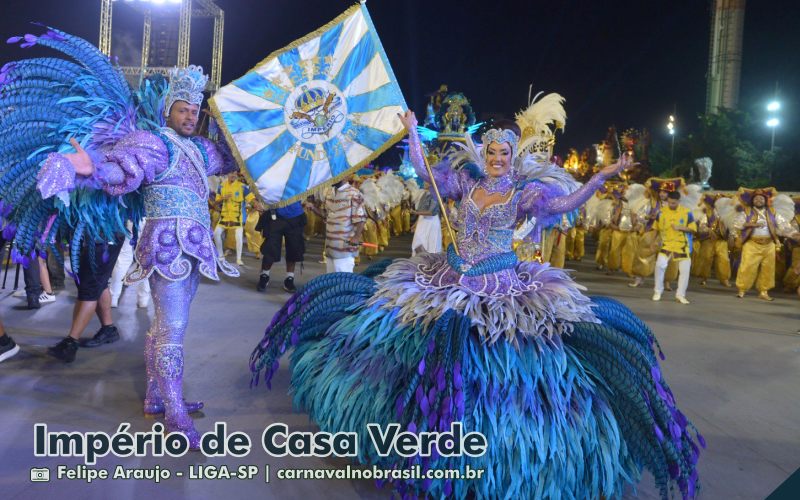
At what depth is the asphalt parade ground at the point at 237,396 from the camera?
10.7 feet

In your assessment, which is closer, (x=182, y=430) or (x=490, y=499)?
(x=490, y=499)

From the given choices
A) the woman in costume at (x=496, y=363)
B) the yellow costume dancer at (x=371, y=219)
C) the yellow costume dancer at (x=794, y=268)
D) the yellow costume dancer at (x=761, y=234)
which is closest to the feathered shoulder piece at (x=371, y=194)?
the yellow costume dancer at (x=371, y=219)

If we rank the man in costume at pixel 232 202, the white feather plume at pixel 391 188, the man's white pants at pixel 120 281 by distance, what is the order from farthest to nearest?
the white feather plume at pixel 391 188 → the man in costume at pixel 232 202 → the man's white pants at pixel 120 281

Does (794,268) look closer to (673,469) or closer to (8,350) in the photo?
(673,469)

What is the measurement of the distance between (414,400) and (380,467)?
0.42 m

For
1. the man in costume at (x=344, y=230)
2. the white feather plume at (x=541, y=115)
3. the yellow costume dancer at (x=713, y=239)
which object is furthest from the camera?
the yellow costume dancer at (x=713, y=239)

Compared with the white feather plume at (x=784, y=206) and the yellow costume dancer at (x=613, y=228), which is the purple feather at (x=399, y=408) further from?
the yellow costume dancer at (x=613, y=228)

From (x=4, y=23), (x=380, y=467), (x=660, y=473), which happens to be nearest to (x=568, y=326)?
(x=660, y=473)

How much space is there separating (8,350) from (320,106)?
3.49 m

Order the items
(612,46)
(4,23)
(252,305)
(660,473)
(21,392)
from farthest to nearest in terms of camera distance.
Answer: (612,46) → (4,23) → (252,305) → (21,392) → (660,473)

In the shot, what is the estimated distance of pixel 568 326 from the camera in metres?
3.28

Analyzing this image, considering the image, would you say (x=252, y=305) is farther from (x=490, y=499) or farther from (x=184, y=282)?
(x=490, y=499)

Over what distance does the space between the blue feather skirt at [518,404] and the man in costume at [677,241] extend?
7.31 metres

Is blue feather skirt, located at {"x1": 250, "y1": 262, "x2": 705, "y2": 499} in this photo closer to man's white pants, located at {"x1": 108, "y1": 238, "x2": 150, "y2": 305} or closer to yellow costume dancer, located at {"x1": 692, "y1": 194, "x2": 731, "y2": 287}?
man's white pants, located at {"x1": 108, "y1": 238, "x2": 150, "y2": 305}
